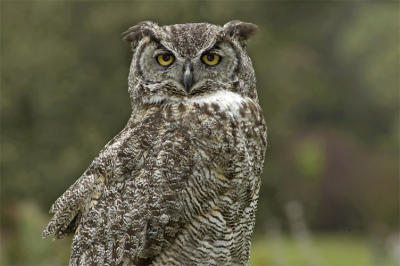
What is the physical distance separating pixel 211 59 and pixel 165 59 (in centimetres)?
21

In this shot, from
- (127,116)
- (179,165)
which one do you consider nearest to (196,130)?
(179,165)

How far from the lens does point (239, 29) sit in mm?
3232

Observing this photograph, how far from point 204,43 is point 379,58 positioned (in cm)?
2531

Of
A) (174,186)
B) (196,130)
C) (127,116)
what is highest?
(196,130)

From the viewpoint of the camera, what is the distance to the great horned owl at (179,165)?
3.01 metres

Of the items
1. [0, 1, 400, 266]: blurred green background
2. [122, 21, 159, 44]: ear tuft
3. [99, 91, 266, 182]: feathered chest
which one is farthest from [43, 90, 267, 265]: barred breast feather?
[0, 1, 400, 266]: blurred green background

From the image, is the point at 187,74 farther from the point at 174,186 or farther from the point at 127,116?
the point at 127,116

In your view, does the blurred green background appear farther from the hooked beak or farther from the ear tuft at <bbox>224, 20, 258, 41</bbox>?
the hooked beak

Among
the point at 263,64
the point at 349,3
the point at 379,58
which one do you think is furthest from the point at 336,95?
the point at 263,64

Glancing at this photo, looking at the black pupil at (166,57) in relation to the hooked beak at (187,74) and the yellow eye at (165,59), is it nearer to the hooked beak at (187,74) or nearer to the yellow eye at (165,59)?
the yellow eye at (165,59)

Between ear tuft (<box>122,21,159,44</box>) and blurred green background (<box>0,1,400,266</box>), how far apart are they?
5.64m

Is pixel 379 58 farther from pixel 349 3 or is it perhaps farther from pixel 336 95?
pixel 349 3

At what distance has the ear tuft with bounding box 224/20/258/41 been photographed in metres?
3.18

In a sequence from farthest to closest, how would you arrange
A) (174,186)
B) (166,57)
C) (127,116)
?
(127,116) → (166,57) → (174,186)
